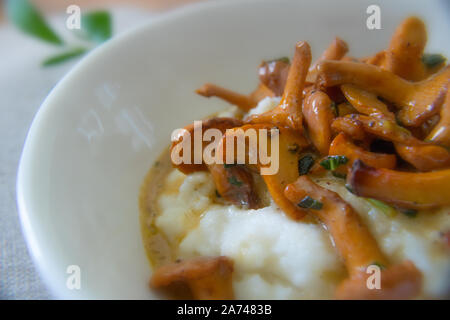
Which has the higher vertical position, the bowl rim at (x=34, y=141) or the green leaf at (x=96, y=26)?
the green leaf at (x=96, y=26)

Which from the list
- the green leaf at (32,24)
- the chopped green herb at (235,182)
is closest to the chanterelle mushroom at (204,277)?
the chopped green herb at (235,182)

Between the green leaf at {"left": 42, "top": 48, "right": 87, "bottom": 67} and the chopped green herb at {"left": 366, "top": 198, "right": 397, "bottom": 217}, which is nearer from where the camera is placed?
the chopped green herb at {"left": 366, "top": 198, "right": 397, "bottom": 217}

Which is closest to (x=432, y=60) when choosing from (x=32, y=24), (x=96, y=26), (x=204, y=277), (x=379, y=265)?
(x=379, y=265)

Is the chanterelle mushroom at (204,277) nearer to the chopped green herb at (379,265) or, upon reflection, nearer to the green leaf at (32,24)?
the chopped green herb at (379,265)

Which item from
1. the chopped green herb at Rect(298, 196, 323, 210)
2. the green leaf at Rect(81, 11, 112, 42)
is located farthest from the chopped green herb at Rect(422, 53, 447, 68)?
the green leaf at Rect(81, 11, 112, 42)

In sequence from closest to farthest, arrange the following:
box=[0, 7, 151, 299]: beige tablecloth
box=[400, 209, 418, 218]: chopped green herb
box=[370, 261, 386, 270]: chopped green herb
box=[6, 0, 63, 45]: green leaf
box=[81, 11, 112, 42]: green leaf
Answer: box=[370, 261, 386, 270]: chopped green herb, box=[400, 209, 418, 218]: chopped green herb, box=[0, 7, 151, 299]: beige tablecloth, box=[81, 11, 112, 42]: green leaf, box=[6, 0, 63, 45]: green leaf

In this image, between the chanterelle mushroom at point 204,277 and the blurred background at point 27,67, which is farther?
the blurred background at point 27,67

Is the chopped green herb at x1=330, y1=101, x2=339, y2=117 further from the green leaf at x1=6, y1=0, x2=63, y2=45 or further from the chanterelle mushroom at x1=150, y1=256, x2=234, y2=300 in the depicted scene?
the green leaf at x1=6, y1=0, x2=63, y2=45
